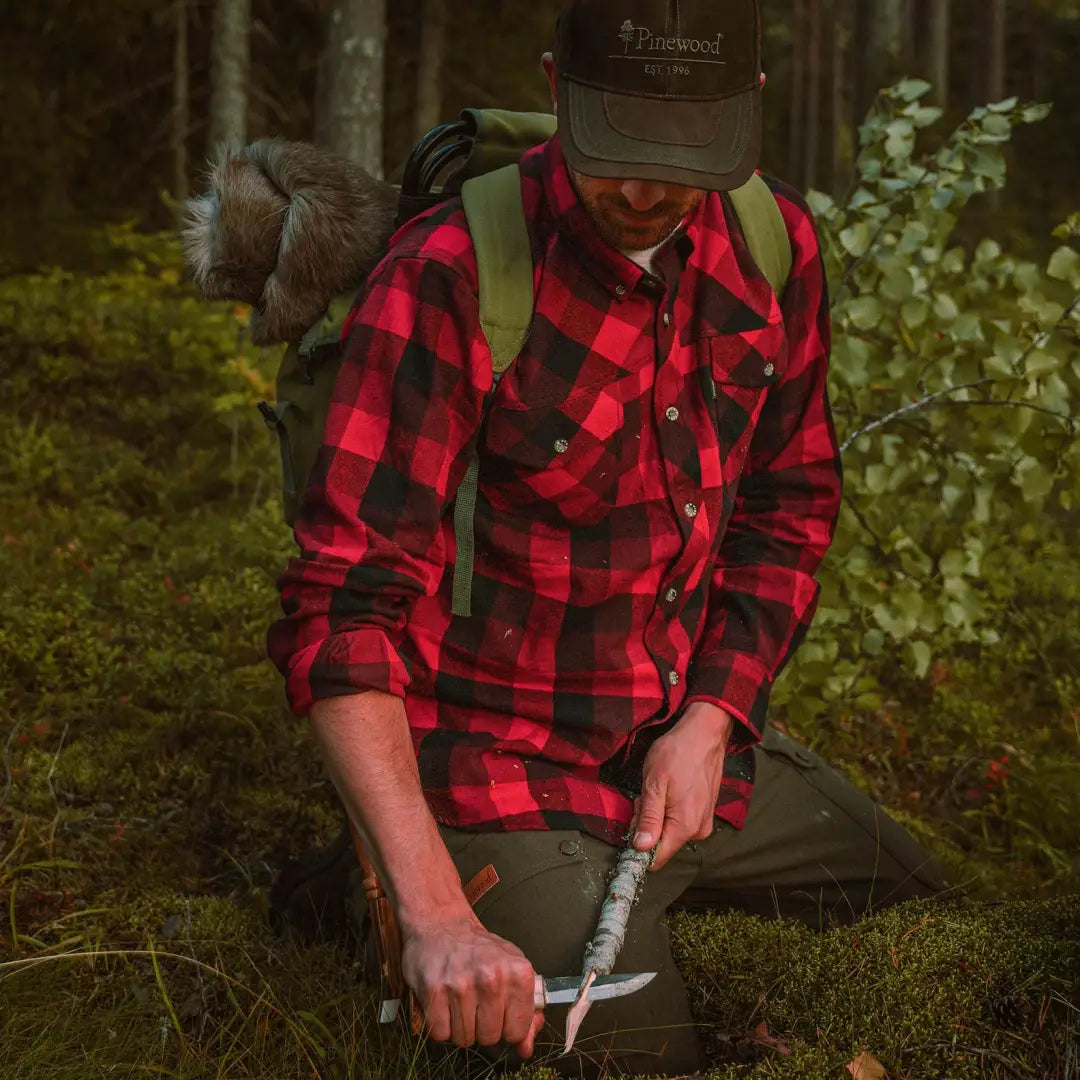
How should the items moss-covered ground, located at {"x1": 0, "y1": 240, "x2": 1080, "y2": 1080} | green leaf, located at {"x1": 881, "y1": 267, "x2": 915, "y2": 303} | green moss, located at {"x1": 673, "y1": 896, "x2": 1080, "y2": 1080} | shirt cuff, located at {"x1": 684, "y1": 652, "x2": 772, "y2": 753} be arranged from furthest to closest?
green leaf, located at {"x1": 881, "y1": 267, "x2": 915, "y2": 303} < shirt cuff, located at {"x1": 684, "y1": 652, "x2": 772, "y2": 753} < moss-covered ground, located at {"x1": 0, "y1": 240, "x2": 1080, "y2": 1080} < green moss, located at {"x1": 673, "y1": 896, "x2": 1080, "y2": 1080}

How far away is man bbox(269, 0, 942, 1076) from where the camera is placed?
2.11m

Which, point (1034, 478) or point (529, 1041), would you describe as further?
point (1034, 478)

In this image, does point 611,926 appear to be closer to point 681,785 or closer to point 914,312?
point 681,785

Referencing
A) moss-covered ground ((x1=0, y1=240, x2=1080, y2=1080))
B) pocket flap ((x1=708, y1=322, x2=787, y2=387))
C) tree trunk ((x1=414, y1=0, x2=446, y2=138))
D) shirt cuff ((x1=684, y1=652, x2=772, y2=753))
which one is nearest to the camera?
moss-covered ground ((x1=0, y1=240, x2=1080, y2=1080))

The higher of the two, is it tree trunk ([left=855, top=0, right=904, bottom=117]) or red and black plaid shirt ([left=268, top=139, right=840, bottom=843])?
tree trunk ([left=855, top=0, right=904, bottom=117])

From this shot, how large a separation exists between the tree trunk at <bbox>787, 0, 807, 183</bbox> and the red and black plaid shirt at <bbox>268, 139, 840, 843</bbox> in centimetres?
2487

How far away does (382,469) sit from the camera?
218cm

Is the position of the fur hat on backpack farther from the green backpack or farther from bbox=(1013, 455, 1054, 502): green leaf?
bbox=(1013, 455, 1054, 502): green leaf

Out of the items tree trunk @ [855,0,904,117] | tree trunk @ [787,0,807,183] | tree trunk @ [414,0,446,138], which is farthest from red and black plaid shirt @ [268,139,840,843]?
tree trunk @ [787,0,807,183]

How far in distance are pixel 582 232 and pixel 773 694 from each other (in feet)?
6.64

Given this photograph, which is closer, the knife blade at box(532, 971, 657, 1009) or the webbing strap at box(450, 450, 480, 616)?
the knife blade at box(532, 971, 657, 1009)

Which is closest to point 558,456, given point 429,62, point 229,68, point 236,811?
point 236,811

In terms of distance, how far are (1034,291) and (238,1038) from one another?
293 centimetres

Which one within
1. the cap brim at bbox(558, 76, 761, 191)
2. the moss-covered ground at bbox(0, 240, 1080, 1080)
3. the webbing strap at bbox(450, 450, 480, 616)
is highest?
the cap brim at bbox(558, 76, 761, 191)
